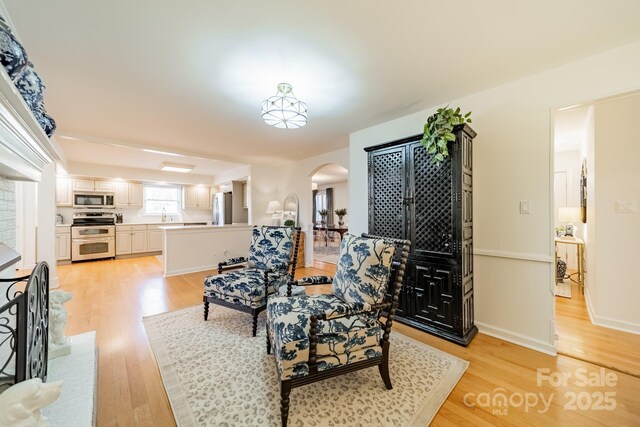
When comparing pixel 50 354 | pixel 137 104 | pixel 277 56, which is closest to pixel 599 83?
pixel 277 56

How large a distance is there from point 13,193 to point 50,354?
1.30 m

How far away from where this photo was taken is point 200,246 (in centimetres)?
497

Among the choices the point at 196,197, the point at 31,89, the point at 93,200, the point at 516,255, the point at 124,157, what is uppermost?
the point at 124,157

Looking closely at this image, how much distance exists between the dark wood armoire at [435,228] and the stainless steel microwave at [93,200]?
697 centimetres

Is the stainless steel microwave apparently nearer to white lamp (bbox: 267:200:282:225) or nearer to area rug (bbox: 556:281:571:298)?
white lamp (bbox: 267:200:282:225)

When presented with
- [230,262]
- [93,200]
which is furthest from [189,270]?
[93,200]

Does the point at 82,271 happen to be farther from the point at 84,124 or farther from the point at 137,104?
the point at 137,104

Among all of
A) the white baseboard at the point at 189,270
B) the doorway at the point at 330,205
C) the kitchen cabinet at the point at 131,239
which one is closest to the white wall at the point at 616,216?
the white baseboard at the point at 189,270

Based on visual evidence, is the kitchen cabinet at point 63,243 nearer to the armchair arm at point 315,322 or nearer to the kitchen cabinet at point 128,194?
the kitchen cabinet at point 128,194

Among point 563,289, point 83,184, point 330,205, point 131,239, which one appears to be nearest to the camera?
point 563,289

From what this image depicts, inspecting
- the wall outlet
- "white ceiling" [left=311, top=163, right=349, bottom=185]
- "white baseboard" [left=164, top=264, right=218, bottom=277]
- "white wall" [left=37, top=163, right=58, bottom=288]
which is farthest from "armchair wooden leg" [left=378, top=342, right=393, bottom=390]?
"white ceiling" [left=311, top=163, right=349, bottom=185]

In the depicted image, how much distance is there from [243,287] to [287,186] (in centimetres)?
367

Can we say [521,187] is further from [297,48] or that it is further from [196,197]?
[196,197]

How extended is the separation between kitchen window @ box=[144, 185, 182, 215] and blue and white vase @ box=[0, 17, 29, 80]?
22.4 feet
